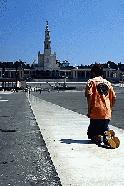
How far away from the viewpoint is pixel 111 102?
827cm

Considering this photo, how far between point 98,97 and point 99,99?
4cm

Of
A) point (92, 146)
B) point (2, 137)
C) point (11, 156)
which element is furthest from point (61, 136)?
point (11, 156)

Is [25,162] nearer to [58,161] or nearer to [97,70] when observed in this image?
[58,161]

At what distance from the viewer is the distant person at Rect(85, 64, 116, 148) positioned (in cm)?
806

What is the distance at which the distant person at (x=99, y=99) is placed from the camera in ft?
26.5

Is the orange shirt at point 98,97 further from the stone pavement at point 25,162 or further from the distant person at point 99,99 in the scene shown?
the stone pavement at point 25,162

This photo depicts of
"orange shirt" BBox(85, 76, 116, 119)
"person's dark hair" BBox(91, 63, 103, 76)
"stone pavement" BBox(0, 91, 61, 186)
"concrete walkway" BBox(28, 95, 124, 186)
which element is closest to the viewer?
"concrete walkway" BBox(28, 95, 124, 186)

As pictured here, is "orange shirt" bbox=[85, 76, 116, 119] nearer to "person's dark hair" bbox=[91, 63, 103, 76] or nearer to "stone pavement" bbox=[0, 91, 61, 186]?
"person's dark hair" bbox=[91, 63, 103, 76]

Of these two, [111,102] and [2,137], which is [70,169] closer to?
[111,102]

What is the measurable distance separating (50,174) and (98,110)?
8.56ft

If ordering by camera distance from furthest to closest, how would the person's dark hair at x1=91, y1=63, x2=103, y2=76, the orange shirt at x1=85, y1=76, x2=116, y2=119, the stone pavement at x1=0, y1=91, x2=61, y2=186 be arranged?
the person's dark hair at x1=91, y1=63, x2=103, y2=76 < the orange shirt at x1=85, y1=76, x2=116, y2=119 < the stone pavement at x1=0, y1=91, x2=61, y2=186

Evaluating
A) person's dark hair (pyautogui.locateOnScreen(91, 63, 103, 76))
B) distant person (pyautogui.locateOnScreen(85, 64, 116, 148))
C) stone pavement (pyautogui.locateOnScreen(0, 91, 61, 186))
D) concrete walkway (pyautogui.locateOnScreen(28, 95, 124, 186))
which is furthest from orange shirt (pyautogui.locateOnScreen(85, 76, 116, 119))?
stone pavement (pyautogui.locateOnScreen(0, 91, 61, 186))

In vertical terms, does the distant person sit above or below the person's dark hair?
below

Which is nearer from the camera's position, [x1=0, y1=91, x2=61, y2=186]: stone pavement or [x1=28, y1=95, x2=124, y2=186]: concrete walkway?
[x1=28, y1=95, x2=124, y2=186]: concrete walkway
